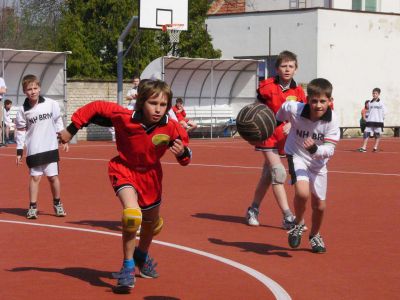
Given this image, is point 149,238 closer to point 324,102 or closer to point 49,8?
point 324,102

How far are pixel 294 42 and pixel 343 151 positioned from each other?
18.9 meters

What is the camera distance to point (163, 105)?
8.42 metres

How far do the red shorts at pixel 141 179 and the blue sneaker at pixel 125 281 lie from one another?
0.63 metres

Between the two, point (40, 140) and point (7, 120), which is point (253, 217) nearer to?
point (40, 140)

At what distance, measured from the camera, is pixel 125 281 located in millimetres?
8195

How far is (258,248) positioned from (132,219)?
8.95 ft

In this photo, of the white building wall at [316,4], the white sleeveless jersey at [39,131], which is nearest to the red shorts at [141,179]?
the white sleeveless jersey at [39,131]

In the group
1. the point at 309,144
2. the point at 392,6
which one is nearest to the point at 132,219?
the point at 309,144

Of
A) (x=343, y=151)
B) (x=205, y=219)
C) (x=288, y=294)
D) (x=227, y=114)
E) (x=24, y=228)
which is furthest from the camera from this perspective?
(x=227, y=114)

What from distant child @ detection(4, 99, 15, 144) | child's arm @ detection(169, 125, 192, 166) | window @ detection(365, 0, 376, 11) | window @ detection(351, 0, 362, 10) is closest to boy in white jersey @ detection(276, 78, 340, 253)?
child's arm @ detection(169, 125, 192, 166)

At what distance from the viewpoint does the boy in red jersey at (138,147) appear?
8.36 metres

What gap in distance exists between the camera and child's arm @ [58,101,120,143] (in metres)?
8.51

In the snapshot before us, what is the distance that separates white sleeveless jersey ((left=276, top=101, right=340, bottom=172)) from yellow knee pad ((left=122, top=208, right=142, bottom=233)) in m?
2.39

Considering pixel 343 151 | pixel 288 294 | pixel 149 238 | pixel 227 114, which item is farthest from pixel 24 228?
pixel 227 114
